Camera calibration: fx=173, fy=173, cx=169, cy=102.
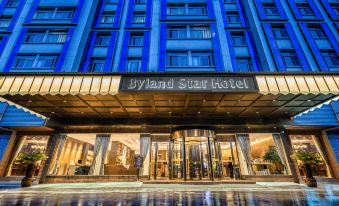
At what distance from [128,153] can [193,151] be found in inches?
262

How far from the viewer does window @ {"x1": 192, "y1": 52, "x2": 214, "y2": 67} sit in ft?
47.8

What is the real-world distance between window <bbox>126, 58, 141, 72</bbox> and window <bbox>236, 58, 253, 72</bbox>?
28.2 ft

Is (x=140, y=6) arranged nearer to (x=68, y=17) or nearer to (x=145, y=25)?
(x=145, y=25)

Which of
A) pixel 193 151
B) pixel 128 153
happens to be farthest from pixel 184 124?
pixel 128 153

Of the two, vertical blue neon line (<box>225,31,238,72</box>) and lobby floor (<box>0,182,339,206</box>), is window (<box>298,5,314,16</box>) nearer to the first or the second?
vertical blue neon line (<box>225,31,238,72</box>)

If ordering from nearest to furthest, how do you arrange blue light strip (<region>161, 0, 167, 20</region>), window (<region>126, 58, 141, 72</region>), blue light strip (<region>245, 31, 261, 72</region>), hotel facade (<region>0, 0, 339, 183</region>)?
1. hotel facade (<region>0, 0, 339, 183</region>)
2. window (<region>126, 58, 141, 72</region>)
3. blue light strip (<region>245, 31, 261, 72</region>)
4. blue light strip (<region>161, 0, 167, 20</region>)

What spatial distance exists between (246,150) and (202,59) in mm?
8051

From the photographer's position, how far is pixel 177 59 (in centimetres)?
1489

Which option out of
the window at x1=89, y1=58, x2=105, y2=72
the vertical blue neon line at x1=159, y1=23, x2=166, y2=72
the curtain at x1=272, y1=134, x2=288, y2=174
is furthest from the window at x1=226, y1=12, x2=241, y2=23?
the window at x1=89, y1=58, x2=105, y2=72

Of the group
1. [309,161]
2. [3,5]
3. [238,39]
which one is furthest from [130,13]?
[309,161]

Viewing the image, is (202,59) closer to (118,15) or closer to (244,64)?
(244,64)

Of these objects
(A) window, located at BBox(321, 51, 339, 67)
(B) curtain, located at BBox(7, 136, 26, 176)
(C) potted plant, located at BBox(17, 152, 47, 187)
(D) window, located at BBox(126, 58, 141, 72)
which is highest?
(A) window, located at BBox(321, 51, 339, 67)

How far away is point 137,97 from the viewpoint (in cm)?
929

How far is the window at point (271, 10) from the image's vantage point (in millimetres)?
18078
